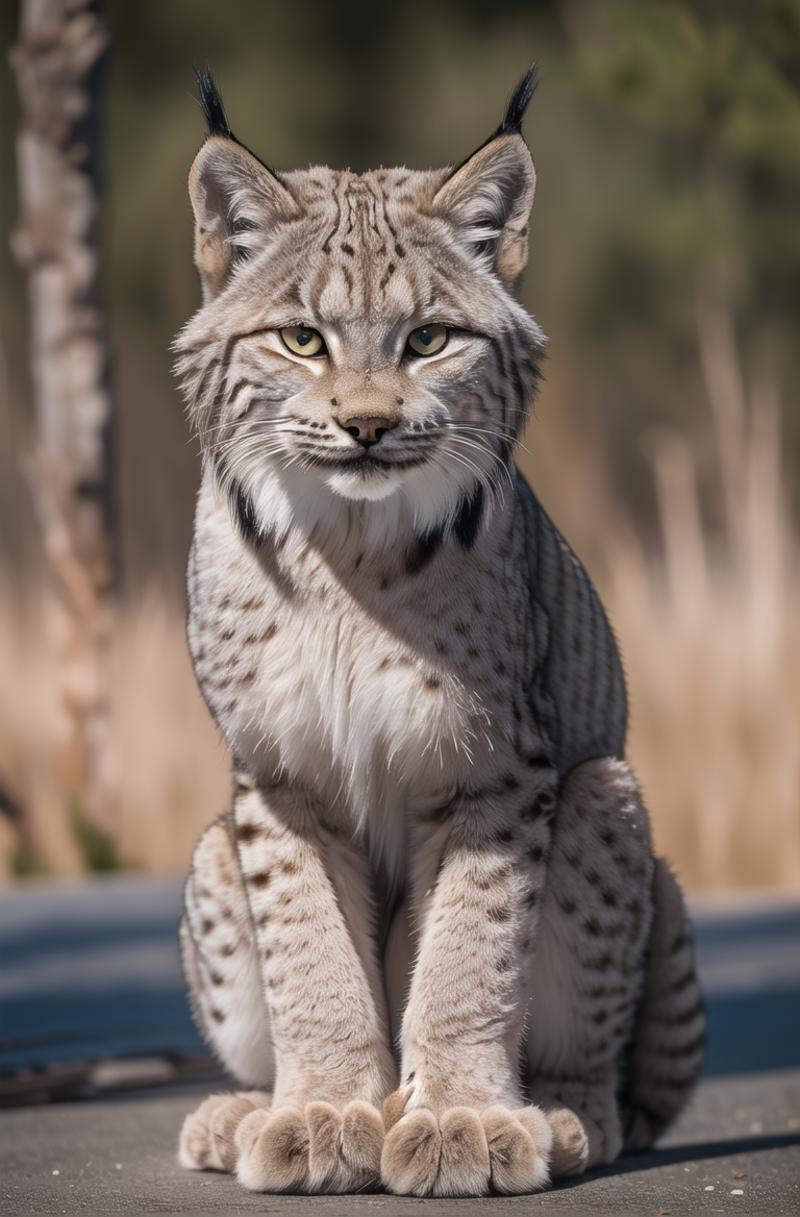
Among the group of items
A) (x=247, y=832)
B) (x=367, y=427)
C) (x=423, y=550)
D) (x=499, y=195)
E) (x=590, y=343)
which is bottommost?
(x=247, y=832)

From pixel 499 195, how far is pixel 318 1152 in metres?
1.91

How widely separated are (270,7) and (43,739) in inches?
465

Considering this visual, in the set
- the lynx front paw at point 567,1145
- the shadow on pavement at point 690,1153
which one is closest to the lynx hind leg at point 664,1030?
the shadow on pavement at point 690,1153

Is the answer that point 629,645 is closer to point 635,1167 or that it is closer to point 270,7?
point 635,1167

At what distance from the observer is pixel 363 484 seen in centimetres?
378

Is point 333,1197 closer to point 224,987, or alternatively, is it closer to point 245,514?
point 224,987

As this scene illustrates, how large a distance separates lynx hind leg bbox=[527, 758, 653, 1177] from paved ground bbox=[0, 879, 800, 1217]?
0.18 m

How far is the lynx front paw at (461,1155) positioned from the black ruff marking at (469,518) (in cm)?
108

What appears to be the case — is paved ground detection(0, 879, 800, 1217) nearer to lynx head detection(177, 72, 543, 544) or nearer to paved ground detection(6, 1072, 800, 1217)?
paved ground detection(6, 1072, 800, 1217)

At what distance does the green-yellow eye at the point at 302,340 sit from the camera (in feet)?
12.7

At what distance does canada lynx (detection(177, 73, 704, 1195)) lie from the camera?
3.82 m

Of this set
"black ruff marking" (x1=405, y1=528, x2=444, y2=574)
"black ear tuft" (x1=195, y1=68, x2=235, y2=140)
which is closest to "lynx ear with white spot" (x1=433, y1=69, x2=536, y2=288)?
"black ear tuft" (x1=195, y1=68, x2=235, y2=140)

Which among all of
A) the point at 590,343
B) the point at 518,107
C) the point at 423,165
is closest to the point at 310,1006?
the point at 518,107

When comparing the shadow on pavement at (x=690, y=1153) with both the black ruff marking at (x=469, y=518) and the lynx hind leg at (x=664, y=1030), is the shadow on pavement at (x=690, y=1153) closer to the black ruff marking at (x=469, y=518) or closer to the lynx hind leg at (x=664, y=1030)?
the lynx hind leg at (x=664, y=1030)
